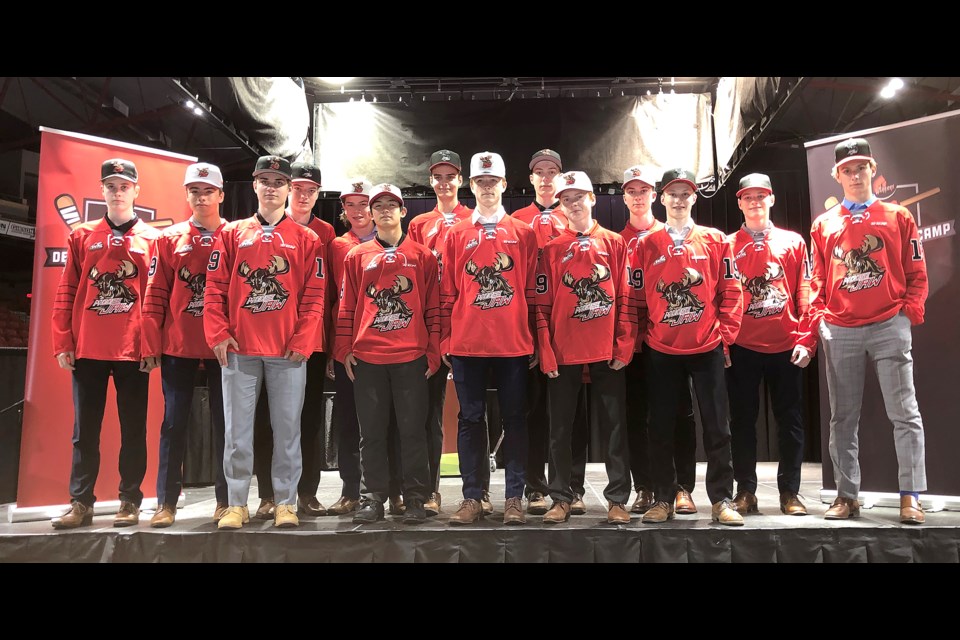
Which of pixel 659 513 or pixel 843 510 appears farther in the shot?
pixel 843 510

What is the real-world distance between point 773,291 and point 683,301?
658 millimetres

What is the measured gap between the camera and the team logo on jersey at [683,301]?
3.43 m

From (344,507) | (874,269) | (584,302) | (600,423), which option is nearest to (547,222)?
(584,302)

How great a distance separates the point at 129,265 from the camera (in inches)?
146

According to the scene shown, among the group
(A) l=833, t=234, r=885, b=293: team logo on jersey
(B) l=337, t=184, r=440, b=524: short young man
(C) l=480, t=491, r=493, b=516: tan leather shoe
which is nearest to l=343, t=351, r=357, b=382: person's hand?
(B) l=337, t=184, r=440, b=524: short young man

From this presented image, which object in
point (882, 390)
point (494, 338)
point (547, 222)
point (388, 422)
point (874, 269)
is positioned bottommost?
point (388, 422)

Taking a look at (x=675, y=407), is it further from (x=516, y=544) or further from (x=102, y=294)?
(x=102, y=294)

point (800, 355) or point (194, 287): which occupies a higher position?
point (194, 287)

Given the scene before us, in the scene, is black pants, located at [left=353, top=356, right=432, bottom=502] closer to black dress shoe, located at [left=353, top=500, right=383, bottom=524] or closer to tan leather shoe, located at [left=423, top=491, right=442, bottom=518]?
black dress shoe, located at [left=353, top=500, right=383, bottom=524]

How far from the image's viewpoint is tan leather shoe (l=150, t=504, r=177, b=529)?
334cm

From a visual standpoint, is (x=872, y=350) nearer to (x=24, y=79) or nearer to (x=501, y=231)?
(x=501, y=231)

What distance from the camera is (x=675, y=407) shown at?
345cm

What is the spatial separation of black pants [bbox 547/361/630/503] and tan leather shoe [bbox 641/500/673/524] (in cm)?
13

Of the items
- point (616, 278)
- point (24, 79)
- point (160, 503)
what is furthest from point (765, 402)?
point (24, 79)
